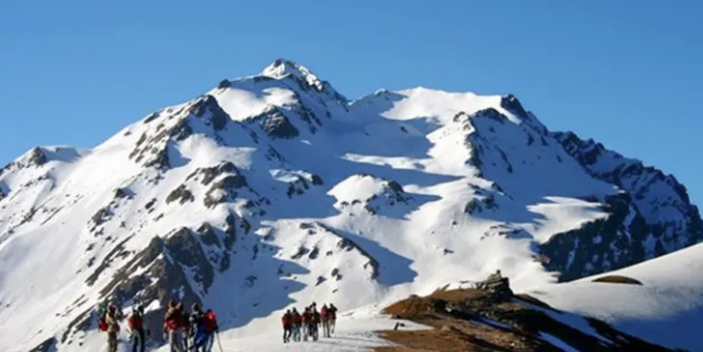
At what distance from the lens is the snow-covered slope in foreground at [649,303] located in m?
101

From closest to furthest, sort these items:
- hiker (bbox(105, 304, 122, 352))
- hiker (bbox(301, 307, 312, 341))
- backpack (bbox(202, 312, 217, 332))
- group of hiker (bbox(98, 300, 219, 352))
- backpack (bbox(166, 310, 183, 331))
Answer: backpack (bbox(166, 310, 183, 331))
group of hiker (bbox(98, 300, 219, 352))
hiker (bbox(105, 304, 122, 352))
backpack (bbox(202, 312, 217, 332))
hiker (bbox(301, 307, 312, 341))

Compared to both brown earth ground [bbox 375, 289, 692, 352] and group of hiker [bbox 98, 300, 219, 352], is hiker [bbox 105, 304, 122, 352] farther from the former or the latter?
brown earth ground [bbox 375, 289, 692, 352]

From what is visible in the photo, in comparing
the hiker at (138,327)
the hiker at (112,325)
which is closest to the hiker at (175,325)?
the hiker at (138,327)


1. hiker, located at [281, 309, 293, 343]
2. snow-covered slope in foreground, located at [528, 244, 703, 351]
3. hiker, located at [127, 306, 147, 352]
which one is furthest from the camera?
snow-covered slope in foreground, located at [528, 244, 703, 351]

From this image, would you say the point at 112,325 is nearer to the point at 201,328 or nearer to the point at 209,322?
the point at 201,328

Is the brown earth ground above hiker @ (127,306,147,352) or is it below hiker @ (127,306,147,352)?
above

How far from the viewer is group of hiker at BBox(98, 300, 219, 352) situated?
4738 centimetres

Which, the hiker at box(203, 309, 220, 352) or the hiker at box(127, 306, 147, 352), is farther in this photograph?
the hiker at box(203, 309, 220, 352)

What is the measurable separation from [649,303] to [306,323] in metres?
53.7

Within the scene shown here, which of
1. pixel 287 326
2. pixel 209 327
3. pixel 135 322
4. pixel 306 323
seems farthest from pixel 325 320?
pixel 135 322

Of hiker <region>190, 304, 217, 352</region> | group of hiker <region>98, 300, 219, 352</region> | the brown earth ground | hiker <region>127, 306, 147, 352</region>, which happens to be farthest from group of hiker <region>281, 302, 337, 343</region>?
hiker <region>127, 306, 147, 352</region>

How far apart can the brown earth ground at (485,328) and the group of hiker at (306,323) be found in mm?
3905

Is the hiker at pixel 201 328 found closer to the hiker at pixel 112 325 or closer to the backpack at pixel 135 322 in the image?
the backpack at pixel 135 322

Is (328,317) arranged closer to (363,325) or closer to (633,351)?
(363,325)
